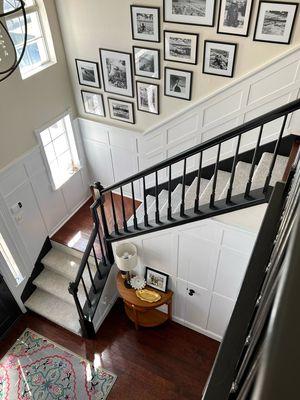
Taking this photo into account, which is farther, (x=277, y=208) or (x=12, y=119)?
(x=12, y=119)

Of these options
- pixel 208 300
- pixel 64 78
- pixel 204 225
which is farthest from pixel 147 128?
pixel 208 300

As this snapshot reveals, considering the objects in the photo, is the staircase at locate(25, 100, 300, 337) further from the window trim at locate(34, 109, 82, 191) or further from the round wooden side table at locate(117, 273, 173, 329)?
the window trim at locate(34, 109, 82, 191)

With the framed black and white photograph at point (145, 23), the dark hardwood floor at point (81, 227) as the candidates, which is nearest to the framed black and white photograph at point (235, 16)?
the framed black and white photograph at point (145, 23)

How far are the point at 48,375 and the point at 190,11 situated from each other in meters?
4.68

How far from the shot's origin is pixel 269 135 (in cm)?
411

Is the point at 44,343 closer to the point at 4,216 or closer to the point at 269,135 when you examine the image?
the point at 4,216

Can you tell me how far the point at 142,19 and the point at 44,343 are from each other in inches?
172

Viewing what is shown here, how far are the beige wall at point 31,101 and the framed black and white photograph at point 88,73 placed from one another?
0.22m

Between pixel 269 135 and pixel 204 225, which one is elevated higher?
pixel 269 135

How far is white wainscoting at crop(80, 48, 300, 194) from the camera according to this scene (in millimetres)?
3848

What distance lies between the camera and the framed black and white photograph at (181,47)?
4.00 m

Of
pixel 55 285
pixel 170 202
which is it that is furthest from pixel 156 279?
pixel 55 285

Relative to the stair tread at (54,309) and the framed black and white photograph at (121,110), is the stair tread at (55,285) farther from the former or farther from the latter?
the framed black and white photograph at (121,110)

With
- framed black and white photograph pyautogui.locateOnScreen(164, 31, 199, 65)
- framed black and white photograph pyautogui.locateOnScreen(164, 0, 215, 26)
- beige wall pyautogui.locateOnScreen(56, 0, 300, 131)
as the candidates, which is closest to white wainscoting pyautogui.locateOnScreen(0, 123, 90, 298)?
beige wall pyautogui.locateOnScreen(56, 0, 300, 131)
